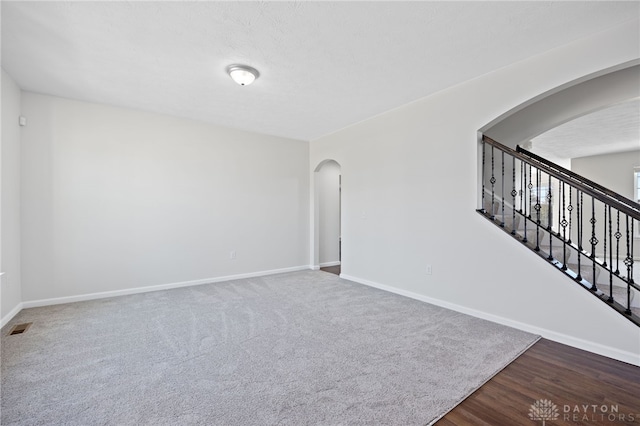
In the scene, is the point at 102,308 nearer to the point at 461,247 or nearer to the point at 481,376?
the point at 481,376

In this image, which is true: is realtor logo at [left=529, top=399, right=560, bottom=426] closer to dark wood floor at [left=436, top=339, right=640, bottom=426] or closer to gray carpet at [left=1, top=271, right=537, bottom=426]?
dark wood floor at [left=436, top=339, right=640, bottom=426]

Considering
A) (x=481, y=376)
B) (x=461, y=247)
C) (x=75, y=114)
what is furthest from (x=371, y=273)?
(x=75, y=114)

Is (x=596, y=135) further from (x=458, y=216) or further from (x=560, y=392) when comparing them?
(x=560, y=392)

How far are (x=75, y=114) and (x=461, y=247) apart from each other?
5.05 metres

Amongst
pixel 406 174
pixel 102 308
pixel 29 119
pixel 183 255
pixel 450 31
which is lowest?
pixel 102 308

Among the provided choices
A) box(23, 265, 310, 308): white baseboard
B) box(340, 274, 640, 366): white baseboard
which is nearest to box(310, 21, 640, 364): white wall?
box(340, 274, 640, 366): white baseboard

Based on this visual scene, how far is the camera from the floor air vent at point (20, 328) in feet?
Answer: 8.95

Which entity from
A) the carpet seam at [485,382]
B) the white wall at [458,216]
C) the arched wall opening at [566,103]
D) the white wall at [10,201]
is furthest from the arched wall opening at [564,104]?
the white wall at [10,201]

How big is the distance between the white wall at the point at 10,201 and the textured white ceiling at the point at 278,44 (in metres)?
0.27

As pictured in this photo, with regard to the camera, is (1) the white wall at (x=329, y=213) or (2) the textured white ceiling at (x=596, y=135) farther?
(1) the white wall at (x=329, y=213)

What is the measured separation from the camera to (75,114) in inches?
147

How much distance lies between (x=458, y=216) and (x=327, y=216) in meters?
3.26

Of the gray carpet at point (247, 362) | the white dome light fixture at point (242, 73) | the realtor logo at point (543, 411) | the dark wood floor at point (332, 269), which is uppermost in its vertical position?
the white dome light fixture at point (242, 73)

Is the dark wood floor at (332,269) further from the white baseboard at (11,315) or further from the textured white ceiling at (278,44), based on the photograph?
the white baseboard at (11,315)
